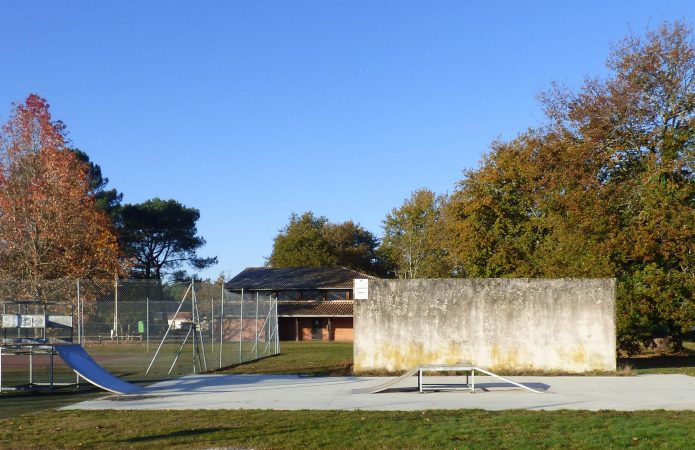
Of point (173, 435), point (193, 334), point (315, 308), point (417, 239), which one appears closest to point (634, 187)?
point (193, 334)

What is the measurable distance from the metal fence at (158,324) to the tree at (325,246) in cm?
4593

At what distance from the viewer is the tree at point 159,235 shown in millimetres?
69438

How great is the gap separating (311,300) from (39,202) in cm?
2897

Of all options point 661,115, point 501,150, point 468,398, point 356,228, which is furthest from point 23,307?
point 356,228

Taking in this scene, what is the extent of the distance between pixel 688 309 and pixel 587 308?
6.56m

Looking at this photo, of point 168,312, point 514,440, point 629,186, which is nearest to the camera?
point 514,440

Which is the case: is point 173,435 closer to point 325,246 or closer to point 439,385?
point 439,385

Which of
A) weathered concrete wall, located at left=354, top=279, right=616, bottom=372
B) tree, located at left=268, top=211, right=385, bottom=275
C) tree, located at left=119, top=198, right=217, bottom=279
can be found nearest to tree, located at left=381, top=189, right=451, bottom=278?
tree, located at left=268, top=211, right=385, bottom=275

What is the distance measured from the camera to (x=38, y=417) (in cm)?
1379

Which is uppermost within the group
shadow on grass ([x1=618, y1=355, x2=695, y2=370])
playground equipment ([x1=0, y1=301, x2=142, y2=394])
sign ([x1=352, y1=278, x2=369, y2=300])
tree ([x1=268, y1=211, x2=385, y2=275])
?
tree ([x1=268, y1=211, x2=385, y2=275])

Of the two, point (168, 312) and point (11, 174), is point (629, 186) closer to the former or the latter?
point (168, 312)

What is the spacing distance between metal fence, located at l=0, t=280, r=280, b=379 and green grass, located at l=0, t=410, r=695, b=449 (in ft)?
28.2

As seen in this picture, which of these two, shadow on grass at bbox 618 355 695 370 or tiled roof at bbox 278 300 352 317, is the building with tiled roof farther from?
shadow on grass at bbox 618 355 695 370

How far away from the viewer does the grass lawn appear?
10.9 meters
